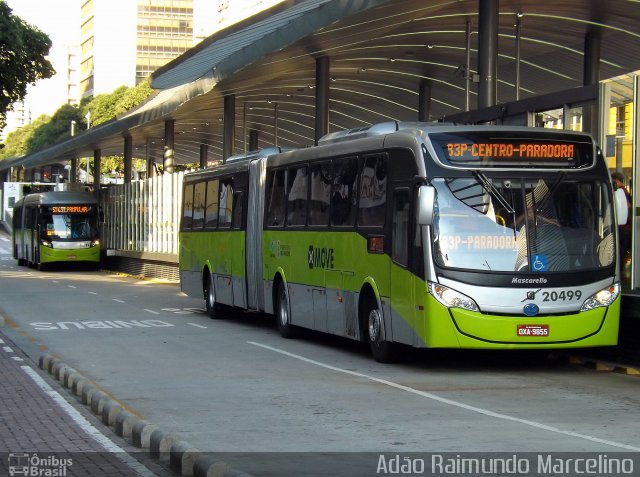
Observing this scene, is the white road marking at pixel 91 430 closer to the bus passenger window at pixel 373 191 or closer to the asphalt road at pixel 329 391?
the asphalt road at pixel 329 391

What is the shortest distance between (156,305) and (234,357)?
12.4m

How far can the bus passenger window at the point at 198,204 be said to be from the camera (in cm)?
2723

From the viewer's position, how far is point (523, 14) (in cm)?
2861

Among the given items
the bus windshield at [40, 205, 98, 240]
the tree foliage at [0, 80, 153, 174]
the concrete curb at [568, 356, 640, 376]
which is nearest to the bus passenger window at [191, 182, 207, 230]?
the concrete curb at [568, 356, 640, 376]

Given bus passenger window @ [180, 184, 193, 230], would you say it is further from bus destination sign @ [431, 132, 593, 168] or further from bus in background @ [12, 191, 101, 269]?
bus in background @ [12, 191, 101, 269]

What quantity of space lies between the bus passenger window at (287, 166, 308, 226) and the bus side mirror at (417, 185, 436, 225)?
17.7 ft

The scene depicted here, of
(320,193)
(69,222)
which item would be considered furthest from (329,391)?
(69,222)

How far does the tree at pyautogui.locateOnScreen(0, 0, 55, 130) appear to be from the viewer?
3538 centimetres

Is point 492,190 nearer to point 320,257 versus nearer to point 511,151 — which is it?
point 511,151

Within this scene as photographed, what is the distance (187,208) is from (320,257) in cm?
975

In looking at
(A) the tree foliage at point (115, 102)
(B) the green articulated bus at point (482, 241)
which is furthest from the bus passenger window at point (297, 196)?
(A) the tree foliage at point (115, 102)

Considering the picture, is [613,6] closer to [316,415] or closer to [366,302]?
[366,302]

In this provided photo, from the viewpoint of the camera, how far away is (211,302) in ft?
85.6

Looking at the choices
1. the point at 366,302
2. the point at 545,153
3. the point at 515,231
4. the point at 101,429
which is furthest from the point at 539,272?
the point at 101,429
